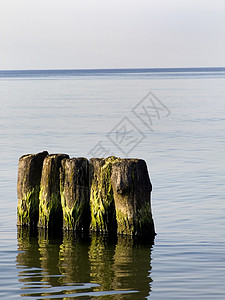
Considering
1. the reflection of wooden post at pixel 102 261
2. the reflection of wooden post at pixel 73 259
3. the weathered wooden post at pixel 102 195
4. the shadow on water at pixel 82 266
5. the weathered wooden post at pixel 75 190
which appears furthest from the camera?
the weathered wooden post at pixel 75 190

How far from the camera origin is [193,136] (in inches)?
1123

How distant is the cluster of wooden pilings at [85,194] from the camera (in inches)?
417

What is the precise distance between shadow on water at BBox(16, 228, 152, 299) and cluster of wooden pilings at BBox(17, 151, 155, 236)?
276 mm

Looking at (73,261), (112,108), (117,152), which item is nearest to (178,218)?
(73,261)

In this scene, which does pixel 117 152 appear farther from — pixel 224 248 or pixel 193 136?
pixel 224 248

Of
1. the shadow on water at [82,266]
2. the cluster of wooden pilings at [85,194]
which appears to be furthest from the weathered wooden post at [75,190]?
the shadow on water at [82,266]

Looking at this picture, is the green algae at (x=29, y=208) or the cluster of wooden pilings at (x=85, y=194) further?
the green algae at (x=29, y=208)

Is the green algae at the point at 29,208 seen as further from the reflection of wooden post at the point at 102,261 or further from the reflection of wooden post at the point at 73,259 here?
the reflection of wooden post at the point at 102,261

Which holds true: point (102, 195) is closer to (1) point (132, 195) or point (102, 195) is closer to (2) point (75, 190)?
(2) point (75, 190)

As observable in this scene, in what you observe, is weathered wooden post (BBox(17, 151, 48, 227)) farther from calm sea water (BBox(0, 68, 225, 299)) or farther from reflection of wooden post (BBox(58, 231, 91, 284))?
reflection of wooden post (BBox(58, 231, 91, 284))

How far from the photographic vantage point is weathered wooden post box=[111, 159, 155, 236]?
34.4 ft

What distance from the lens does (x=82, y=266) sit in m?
9.66

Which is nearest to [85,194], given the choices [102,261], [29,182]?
[29,182]

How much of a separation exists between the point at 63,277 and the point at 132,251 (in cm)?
181
